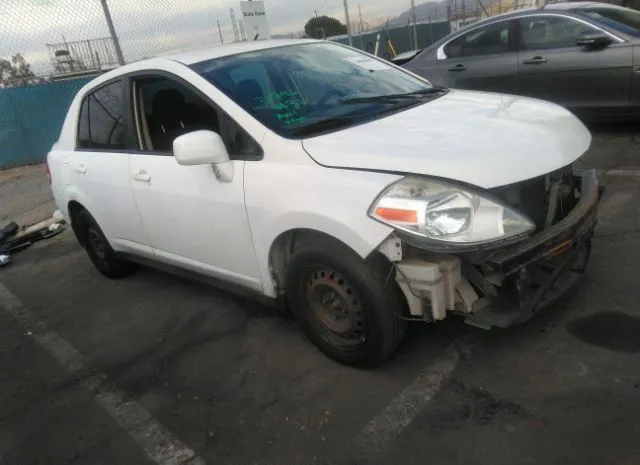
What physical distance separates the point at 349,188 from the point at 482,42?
5.42 metres

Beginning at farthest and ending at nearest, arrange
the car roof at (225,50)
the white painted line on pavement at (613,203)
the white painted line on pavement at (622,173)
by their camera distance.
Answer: the white painted line on pavement at (622,173), the white painted line on pavement at (613,203), the car roof at (225,50)

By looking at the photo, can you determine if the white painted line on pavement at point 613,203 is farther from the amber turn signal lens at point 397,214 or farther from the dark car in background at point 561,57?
the amber turn signal lens at point 397,214

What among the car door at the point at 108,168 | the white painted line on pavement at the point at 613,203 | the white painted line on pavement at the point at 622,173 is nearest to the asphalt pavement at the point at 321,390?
the white painted line on pavement at the point at 613,203

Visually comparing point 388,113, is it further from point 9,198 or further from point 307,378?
point 9,198

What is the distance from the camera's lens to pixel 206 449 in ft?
8.84

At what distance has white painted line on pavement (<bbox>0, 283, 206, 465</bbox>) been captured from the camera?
2713mm

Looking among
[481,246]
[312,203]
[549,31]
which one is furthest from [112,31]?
[481,246]

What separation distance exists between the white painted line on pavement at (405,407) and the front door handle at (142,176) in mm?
2151

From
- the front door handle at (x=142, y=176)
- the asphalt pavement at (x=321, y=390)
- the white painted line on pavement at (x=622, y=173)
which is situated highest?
the front door handle at (x=142, y=176)

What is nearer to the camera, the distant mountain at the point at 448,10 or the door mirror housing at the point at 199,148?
the door mirror housing at the point at 199,148

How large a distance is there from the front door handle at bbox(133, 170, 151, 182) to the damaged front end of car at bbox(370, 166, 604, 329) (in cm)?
184

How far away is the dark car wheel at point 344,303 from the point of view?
267 centimetres

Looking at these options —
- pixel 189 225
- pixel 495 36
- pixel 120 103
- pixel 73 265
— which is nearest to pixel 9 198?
pixel 73 265

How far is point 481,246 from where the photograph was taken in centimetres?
243
